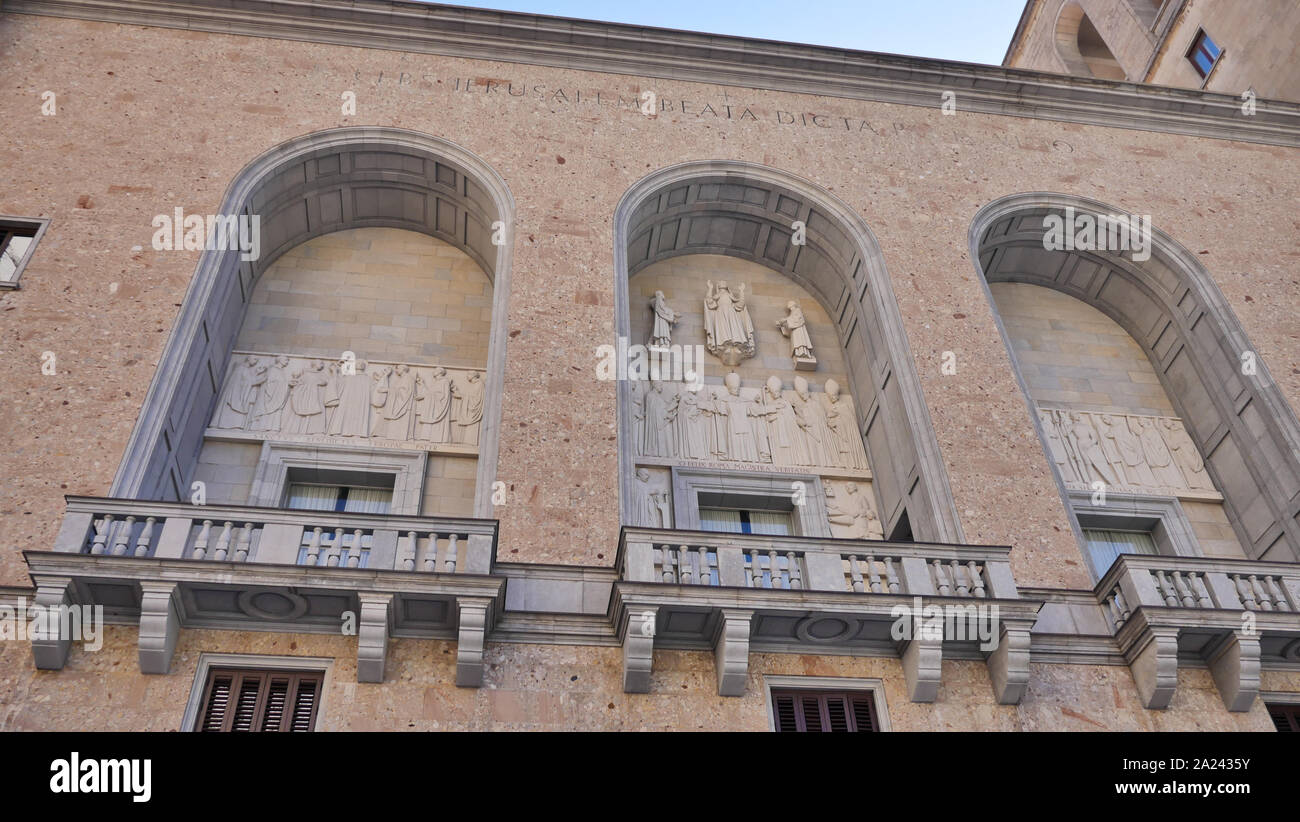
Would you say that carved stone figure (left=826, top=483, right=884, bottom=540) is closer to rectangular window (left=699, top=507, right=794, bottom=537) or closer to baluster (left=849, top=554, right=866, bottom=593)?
rectangular window (left=699, top=507, right=794, bottom=537)

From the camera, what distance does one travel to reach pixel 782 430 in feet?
56.2

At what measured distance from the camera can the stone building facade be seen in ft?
37.6

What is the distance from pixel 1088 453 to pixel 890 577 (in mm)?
7027

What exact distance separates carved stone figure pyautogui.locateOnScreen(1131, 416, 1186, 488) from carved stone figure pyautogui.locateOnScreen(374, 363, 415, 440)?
12.1m

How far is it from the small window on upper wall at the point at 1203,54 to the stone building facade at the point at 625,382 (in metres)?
7.51

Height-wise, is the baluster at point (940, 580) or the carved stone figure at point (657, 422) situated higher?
the carved stone figure at point (657, 422)

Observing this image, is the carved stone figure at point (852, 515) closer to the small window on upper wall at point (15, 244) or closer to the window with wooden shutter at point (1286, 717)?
the window with wooden shutter at point (1286, 717)

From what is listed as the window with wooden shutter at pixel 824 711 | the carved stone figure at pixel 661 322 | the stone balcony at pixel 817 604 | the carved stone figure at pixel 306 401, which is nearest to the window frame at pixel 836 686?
the window with wooden shutter at pixel 824 711

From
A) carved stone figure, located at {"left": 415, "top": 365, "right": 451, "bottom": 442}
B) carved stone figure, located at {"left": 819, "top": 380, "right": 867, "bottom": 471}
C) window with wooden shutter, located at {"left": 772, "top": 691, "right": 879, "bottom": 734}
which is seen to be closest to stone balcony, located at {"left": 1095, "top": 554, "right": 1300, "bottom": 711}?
window with wooden shutter, located at {"left": 772, "top": 691, "right": 879, "bottom": 734}

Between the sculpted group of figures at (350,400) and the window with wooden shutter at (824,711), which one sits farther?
the sculpted group of figures at (350,400)

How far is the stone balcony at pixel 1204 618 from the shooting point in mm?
12102

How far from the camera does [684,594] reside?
11.5 m

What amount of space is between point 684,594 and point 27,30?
15.9 metres

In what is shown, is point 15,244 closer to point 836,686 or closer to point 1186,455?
point 836,686
